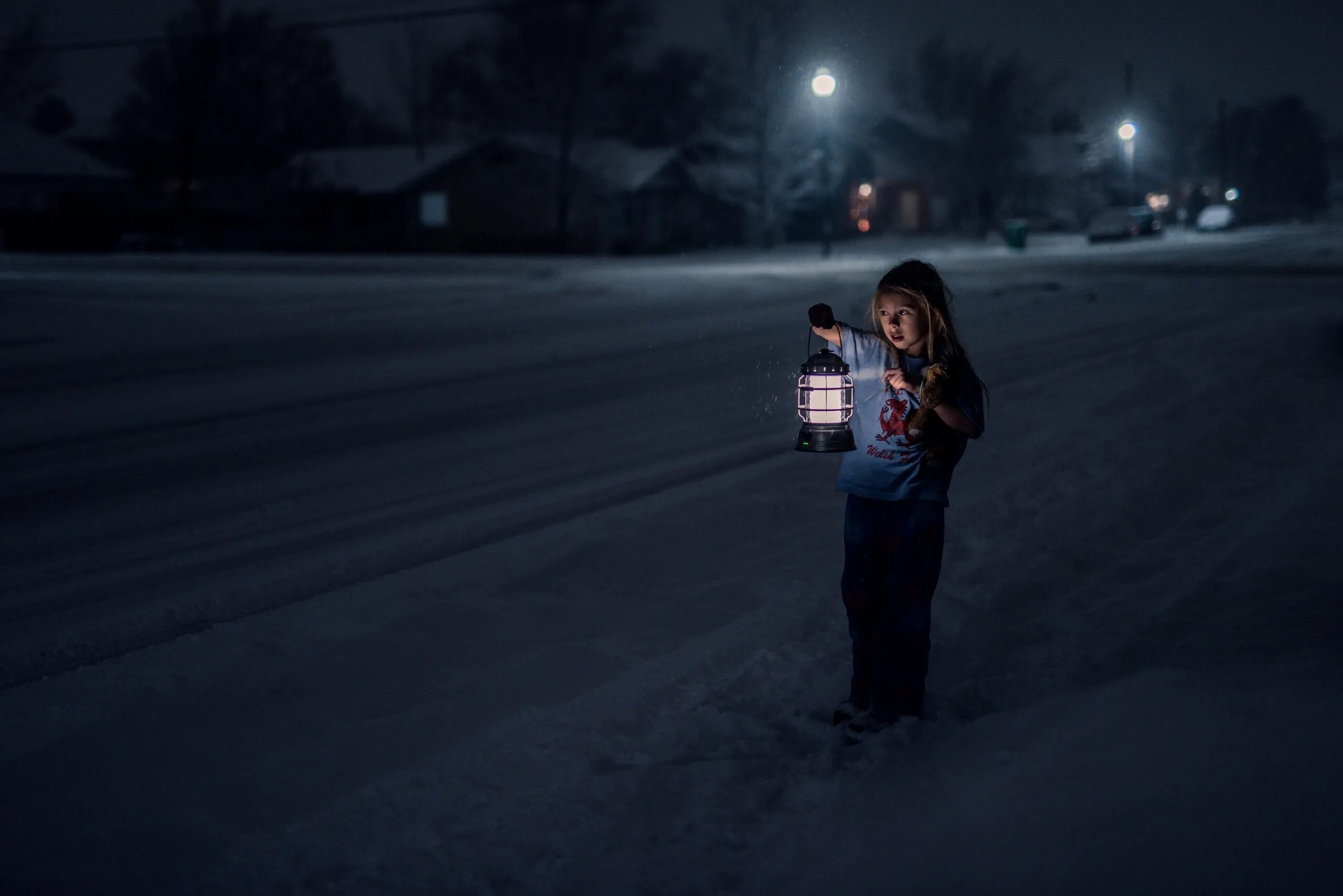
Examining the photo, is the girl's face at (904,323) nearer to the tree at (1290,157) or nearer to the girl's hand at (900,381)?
the girl's hand at (900,381)

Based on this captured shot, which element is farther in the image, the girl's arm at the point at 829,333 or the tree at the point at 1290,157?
the tree at the point at 1290,157

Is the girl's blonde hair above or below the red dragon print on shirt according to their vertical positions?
above

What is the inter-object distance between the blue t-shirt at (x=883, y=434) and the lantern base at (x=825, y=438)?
162 millimetres

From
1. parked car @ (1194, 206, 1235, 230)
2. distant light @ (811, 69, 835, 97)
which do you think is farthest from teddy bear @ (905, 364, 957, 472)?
parked car @ (1194, 206, 1235, 230)

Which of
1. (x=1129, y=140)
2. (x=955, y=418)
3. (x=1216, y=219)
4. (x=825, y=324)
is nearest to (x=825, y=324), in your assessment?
(x=825, y=324)

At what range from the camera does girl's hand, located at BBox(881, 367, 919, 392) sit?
370 centimetres

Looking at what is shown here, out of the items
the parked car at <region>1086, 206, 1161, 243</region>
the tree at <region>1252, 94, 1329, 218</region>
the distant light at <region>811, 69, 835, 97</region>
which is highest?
the tree at <region>1252, 94, 1329, 218</region>

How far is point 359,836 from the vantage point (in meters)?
3.49

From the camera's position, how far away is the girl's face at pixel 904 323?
12.3 ft

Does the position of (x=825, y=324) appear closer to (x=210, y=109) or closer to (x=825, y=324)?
(x=825, y=324)

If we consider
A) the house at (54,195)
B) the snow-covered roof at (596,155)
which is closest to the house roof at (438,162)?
the snow-covered roof at (596,155)

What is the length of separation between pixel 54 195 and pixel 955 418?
225 ft

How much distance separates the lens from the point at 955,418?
12.1 feet

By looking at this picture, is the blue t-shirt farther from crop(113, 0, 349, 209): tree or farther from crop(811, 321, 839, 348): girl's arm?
crop(113, 0, 349, 209): tree
